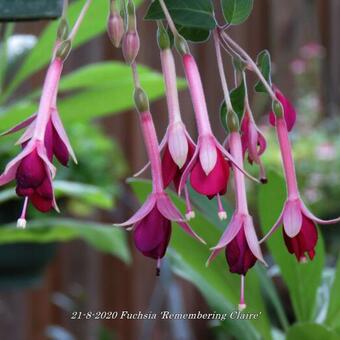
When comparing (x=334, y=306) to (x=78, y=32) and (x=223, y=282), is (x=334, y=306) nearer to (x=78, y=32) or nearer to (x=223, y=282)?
(x=223, y=282)

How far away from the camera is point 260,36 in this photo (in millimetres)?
2562

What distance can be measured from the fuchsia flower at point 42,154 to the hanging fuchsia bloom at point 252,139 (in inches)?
4.4

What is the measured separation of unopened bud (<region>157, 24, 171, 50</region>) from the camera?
392 millimetres

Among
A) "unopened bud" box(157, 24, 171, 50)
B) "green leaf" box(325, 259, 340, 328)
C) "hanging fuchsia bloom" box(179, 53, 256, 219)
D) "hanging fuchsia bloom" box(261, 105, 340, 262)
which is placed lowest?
"green leaf" box(325, 259, 340, 328)

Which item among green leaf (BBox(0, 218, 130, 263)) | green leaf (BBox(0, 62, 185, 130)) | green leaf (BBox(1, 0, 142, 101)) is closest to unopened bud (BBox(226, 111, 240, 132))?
green leaf (BBox(1, 0, 142, 101))

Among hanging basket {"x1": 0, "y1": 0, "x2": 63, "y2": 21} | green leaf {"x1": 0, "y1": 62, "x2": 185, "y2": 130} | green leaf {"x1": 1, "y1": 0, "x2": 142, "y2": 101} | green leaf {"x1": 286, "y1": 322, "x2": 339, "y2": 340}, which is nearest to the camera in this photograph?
hanging basket {"x1": 0, "y1": 0, "x2": 63, "y2": 21}

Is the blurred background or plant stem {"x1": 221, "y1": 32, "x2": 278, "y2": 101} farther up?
plant stem {"x1": 221, "y1": 32, "x2": 278, "y2": 101}

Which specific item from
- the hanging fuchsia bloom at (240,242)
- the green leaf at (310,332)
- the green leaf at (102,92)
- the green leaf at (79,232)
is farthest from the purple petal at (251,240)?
the green leaf at (79,232)

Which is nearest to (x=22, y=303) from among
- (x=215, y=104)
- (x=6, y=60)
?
(x=6, y=60)

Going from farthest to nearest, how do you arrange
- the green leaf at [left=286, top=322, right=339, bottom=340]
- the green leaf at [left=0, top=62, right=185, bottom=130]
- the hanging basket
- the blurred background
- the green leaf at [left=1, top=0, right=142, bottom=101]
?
the blurred background → the green leaf at [left=0, top=62, right=185, bottom=130] → the green leaf at [left=1, top=0, right=142, bottom=101] → the green leaf at [left=286, top=322, right=339, bottom=340] → the hanging basket

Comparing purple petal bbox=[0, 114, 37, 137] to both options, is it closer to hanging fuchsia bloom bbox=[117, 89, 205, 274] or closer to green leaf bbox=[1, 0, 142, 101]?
hanging fuchsia bloom bbox=[117, 89, 205, 274]

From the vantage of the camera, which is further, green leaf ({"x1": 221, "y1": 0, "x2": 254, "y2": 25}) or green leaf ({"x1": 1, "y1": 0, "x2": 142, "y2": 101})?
green leaf ({"x1": 1, "y1": 0, "x2": 142, "y2": 101})

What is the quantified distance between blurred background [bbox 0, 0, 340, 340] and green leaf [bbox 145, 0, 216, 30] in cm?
45

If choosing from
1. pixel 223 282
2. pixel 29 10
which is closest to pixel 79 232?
pixel 223 282
